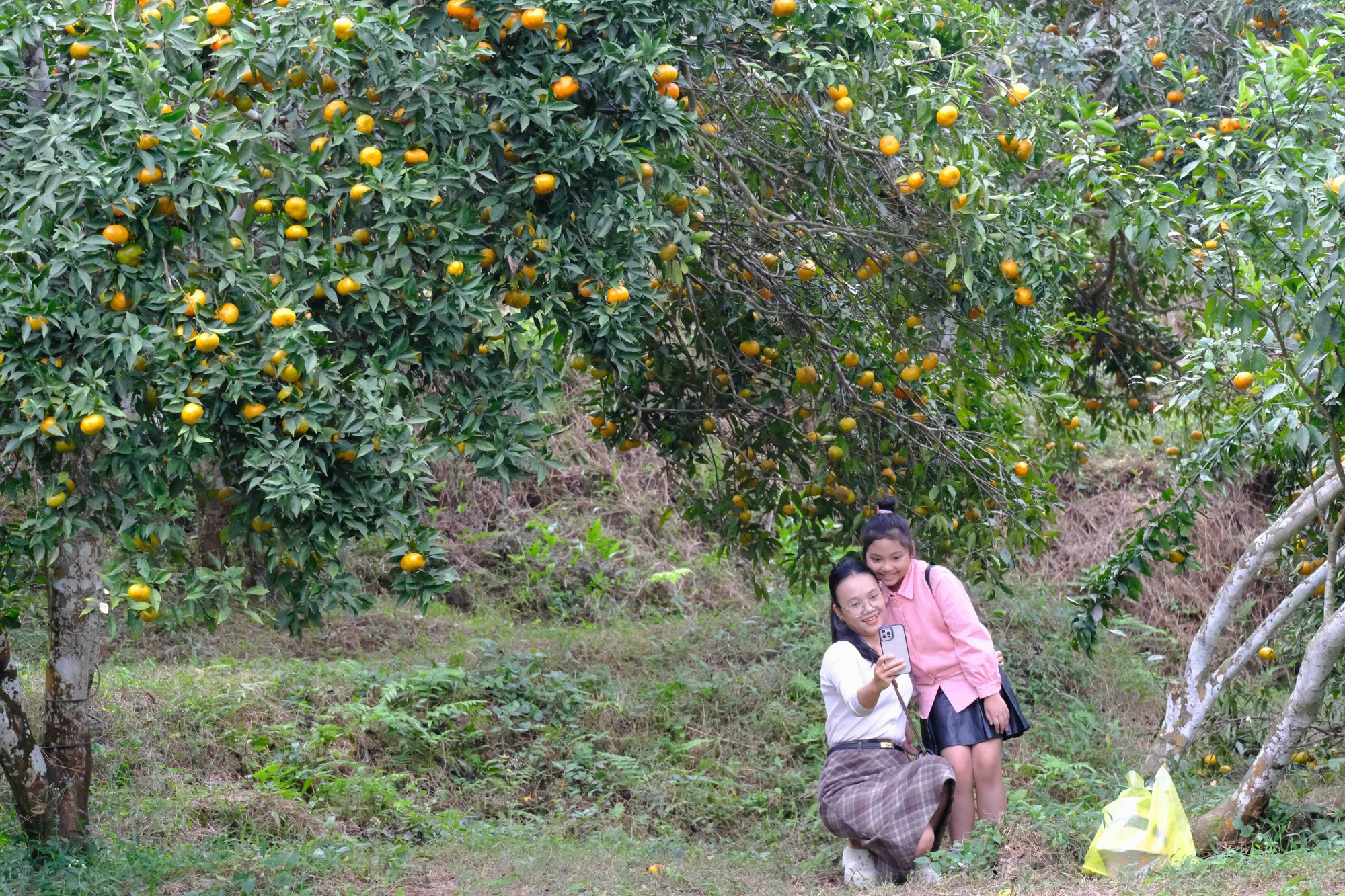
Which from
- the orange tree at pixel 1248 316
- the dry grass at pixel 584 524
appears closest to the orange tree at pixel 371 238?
the orange tree at pixel 1248 316

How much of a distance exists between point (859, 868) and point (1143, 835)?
99cm

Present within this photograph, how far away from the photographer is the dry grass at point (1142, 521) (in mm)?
9156

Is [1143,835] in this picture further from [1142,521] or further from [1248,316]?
[1142,521]

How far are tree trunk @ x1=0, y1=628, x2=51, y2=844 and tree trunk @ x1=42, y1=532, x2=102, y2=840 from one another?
0.12 ft

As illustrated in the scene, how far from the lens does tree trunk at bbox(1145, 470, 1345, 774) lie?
4.50 m

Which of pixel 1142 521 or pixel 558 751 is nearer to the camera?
pixel 558 751

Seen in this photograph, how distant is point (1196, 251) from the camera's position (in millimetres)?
3861

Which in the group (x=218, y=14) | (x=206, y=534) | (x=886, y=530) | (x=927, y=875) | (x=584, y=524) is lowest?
(x=584, y=524)

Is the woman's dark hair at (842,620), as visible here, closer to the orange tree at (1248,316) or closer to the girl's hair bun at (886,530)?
the girl's hair bun at (886,530)

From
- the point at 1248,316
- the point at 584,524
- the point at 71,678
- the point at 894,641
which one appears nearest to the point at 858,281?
the point at 894,641

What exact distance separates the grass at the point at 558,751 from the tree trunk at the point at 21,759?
108 millimetres

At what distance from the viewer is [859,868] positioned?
165 inches

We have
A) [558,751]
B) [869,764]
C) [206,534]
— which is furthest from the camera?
[206,534]

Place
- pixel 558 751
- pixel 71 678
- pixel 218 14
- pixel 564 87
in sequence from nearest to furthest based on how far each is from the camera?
pixel 218 14 < pixel 564 87 < pixel 71 678 < pixel 558 751
